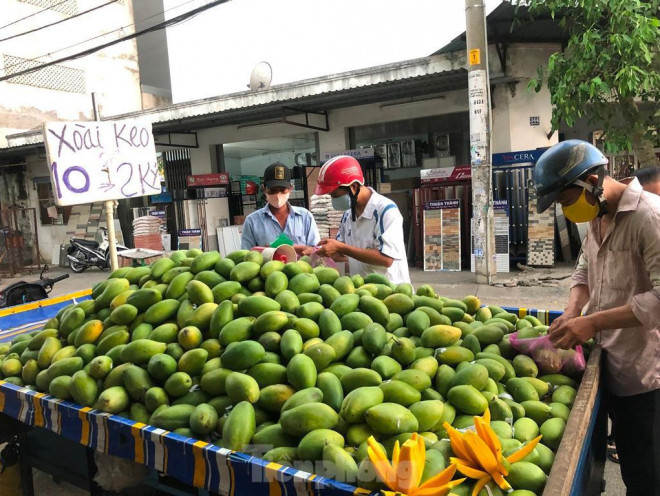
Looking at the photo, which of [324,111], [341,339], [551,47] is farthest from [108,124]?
[551,47]

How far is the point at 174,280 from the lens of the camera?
7.43ft

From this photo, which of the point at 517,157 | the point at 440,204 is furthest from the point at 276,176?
the point at 517,157

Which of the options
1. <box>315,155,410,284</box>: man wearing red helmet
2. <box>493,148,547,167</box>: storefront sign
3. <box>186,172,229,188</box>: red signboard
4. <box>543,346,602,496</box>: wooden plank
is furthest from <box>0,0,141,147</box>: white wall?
<box>543,346,602,496</box>: wooden plank

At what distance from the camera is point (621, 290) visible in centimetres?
194

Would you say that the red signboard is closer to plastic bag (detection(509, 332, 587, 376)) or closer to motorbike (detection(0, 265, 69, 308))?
motorbike (detection(0, 265, 69, 308))

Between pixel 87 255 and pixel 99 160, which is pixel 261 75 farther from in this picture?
pixel 99 160

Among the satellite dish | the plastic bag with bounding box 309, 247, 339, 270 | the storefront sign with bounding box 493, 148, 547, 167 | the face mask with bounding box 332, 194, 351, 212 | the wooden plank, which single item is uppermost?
the satellite dish

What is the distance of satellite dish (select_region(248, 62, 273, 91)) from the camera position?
422 inches

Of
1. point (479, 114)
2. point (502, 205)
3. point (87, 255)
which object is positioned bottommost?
point (87, 255)

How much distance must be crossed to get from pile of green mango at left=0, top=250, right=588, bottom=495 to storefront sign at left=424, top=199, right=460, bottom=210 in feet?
20.4

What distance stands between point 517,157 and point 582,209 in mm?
6723

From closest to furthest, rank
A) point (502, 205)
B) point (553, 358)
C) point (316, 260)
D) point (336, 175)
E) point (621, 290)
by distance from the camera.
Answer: point (553, 358), point (621, 290), point (336, 175), point (316, 260), point (502, 205)

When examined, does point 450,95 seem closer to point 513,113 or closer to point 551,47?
point 513,113

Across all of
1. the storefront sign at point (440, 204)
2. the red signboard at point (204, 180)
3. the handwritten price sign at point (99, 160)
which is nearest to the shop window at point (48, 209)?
the red signboard at point (204, 180)
